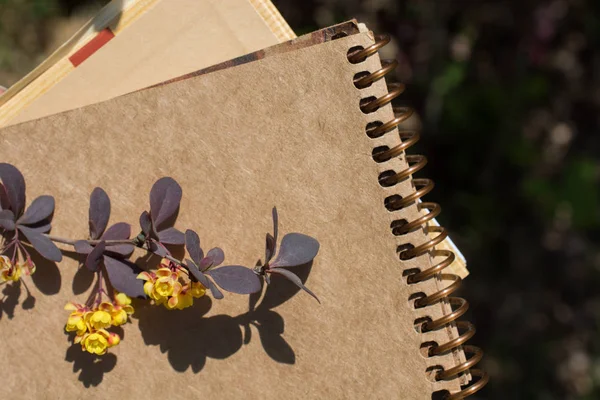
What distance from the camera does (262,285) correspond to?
964mm

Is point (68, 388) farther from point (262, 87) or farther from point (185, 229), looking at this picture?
point (262, 87)

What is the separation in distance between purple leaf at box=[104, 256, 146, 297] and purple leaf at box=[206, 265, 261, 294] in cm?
11

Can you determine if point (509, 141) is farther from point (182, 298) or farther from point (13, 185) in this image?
point (13, 185)

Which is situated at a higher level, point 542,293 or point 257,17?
point 257,17

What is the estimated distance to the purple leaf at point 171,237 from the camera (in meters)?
0.92

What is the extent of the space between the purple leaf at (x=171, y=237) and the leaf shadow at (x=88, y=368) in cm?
21

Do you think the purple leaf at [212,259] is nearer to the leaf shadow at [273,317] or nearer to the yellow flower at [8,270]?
the leaf shadow at [273,317]

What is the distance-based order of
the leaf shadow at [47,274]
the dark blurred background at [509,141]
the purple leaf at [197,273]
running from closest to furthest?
the purple leaf at [197,273] → the leaf shadow at [47,274] → the dark blurred background at [509,141]

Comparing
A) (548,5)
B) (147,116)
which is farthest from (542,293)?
(147,116)

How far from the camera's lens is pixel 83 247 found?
92 cm

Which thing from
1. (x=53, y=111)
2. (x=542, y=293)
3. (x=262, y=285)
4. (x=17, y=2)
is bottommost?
(x=542, y=293)

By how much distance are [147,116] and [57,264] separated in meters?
0.27

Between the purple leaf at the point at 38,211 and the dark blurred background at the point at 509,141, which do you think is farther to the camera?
the dark blurred background at the point at 509,141

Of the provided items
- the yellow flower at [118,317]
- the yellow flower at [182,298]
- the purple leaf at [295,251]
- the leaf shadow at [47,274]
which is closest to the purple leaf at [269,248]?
the purple leaf at [295,251]
